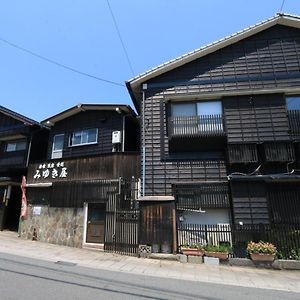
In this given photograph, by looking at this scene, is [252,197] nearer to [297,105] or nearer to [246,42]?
[297,105]

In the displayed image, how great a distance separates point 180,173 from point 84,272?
6.80 meters

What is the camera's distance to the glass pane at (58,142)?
19.4 metres

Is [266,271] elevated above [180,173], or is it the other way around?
[180,173]

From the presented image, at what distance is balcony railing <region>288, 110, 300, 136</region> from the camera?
13.4 metres

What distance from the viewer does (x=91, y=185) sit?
14758mm

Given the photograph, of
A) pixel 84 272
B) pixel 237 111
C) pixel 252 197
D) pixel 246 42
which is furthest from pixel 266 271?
pixel 246 42

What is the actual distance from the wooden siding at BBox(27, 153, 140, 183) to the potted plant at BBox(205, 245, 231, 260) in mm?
5455

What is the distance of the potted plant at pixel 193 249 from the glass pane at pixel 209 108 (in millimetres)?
6670

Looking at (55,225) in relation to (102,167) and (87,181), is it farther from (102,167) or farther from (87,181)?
(102,167)

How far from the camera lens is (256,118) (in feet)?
46.0

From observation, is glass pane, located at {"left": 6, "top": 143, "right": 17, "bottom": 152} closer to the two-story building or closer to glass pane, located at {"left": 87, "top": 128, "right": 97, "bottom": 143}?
the two-story building

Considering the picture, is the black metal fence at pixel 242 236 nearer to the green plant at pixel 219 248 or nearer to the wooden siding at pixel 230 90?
the green plant at pixel 219 248

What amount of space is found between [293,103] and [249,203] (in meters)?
5.80

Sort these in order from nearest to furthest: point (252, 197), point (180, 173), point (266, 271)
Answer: point (266, 271), point (252, 197), point (180, 173)
